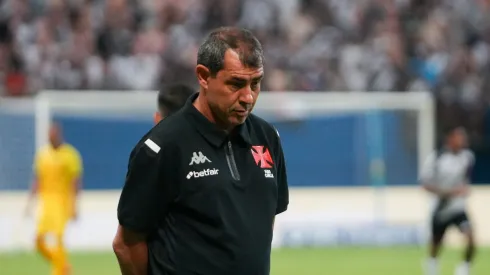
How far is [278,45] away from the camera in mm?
22891

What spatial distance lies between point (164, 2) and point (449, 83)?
232 inches

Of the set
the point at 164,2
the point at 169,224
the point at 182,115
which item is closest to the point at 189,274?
the point at 169,224

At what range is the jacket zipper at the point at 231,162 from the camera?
5.06 m

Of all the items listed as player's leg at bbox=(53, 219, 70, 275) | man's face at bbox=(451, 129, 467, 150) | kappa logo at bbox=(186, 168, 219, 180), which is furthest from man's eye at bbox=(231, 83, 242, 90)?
man's face at bbox=(451, 129, 467, 150)

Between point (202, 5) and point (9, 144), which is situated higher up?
point (202, 5)

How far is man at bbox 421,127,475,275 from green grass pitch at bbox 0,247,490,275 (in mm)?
857

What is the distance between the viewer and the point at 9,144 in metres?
21.3

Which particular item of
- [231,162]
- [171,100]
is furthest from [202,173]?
[171,100]

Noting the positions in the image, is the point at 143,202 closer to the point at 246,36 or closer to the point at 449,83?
the point at 246,36

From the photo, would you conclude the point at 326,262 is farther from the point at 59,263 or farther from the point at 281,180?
the point at 281,180

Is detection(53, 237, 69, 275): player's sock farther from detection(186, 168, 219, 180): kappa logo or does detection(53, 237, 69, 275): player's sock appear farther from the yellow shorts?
detection(186, 168, 219, 180): kappa logo

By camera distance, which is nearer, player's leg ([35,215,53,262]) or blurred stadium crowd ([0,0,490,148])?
player's leg ([35,215,53,262])

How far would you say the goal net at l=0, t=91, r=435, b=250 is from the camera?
21250mm

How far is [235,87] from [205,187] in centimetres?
45
